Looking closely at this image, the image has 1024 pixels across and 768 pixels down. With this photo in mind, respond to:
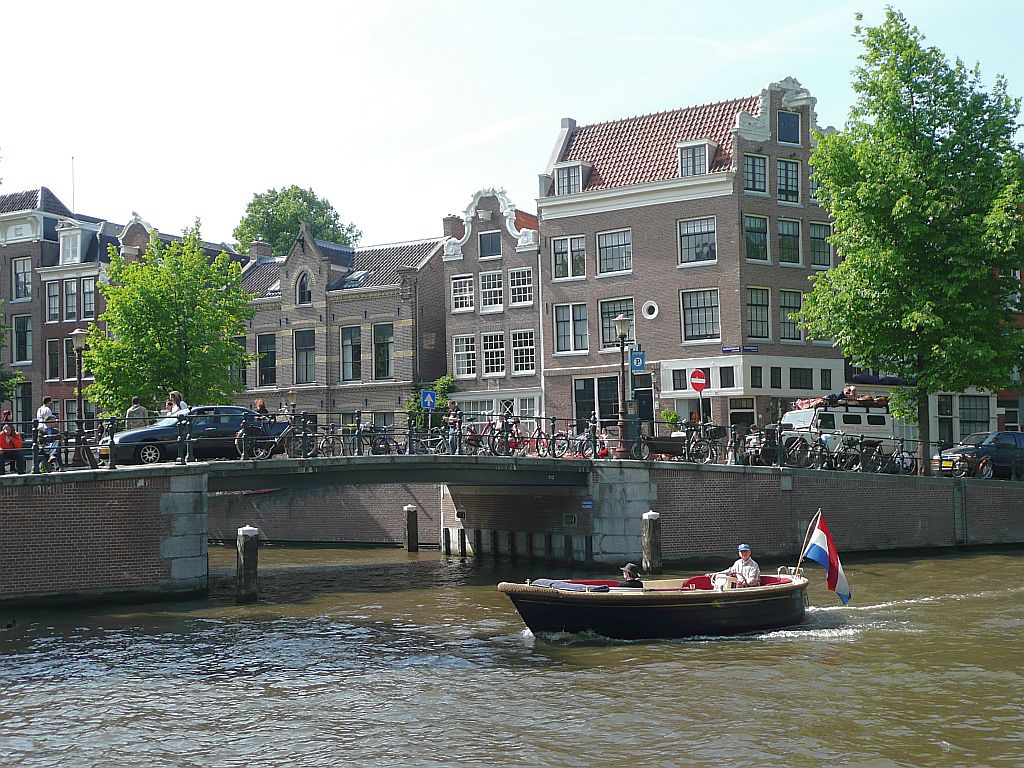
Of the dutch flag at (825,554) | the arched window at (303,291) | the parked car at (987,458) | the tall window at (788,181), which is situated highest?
the tall window at (788,181)

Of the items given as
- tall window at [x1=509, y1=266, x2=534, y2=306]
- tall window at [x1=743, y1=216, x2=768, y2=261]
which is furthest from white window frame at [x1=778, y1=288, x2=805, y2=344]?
tall window at [x1=509, y1=266, x2=534, y2=306]

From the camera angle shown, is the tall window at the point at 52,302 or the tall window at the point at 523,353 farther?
the tall window at the point at 52,302

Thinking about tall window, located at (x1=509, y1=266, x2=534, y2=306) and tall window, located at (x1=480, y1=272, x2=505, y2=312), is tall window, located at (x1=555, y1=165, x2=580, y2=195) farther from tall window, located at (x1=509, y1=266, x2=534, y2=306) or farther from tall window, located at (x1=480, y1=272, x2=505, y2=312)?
tall window, located at (x1=480, y1=272, x2=505, y2=312)

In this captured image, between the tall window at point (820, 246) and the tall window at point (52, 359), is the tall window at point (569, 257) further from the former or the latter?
the tall window at point (52, 359)

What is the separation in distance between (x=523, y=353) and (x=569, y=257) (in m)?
4.14

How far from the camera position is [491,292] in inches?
1855

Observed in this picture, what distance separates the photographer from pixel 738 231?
135 ft

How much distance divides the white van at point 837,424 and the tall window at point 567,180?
541 inches

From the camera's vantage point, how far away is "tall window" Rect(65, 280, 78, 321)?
178 feet

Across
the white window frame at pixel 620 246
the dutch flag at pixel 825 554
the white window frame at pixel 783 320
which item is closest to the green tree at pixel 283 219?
the white window frame at pixel 620 246

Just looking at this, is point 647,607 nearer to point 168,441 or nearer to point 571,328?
point 168,441

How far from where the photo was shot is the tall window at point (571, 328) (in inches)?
1737

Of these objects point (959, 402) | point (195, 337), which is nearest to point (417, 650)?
point (195, 337)

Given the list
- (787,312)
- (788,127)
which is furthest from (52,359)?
(788,127)
